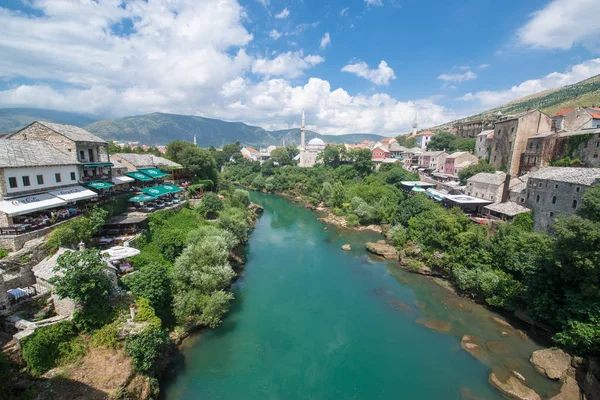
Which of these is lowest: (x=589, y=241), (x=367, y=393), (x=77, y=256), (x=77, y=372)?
(x=367, y=393)

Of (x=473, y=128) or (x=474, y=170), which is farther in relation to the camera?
(x=473, y=128)

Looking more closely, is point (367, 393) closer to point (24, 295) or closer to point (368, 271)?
point (368, 271)

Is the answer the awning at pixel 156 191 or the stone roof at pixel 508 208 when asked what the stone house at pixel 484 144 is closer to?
the stone roof at pixel 508 208

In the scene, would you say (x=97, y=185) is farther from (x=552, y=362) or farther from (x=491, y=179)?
(x=491, y=179)

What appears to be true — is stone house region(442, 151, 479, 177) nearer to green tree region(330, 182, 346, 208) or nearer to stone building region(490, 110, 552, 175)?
stone building region(490, 110, 552, 175)

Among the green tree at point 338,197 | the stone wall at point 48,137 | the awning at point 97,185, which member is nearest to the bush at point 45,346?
Result: the awning at point 97,185

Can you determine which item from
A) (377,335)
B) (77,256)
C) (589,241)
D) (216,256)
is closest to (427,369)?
(377,335)

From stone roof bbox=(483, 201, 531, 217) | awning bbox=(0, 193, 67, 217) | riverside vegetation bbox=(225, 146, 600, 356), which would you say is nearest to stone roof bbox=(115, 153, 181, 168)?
awning bbox=(0, 193, 67, 217)

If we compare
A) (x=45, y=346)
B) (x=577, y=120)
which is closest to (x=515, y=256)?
(x=577, y=120)
